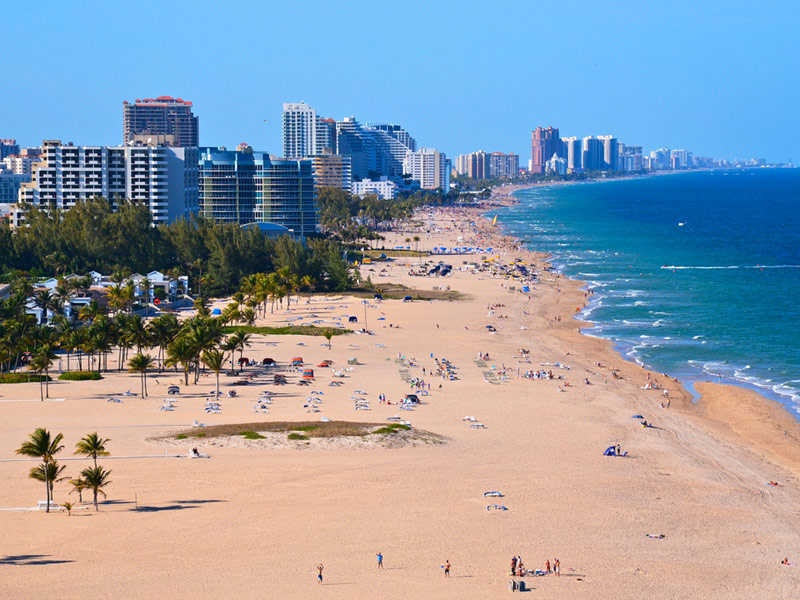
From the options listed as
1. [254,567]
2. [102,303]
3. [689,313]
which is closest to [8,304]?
[102,303]

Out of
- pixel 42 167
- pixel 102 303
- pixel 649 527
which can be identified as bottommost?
pixel 649 527

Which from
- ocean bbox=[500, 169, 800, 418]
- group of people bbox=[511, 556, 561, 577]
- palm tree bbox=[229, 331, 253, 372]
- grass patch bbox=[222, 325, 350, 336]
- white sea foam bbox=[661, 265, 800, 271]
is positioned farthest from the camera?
white sea foam bbox=[661, 265, 800, 271]

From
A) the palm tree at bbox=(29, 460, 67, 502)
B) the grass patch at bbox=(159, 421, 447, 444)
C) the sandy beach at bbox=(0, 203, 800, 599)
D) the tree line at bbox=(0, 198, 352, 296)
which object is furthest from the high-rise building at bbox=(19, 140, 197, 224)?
the palm tree at bbox=(29, 460, 67, 502)

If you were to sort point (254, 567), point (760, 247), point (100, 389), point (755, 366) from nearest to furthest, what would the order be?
point (254, 567), point (100, 389), point (755, 366), point (760, 247)

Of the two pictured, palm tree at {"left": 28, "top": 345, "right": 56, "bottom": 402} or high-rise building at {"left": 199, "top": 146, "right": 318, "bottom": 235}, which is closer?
A: palm tree at {"left": 28, "top": 345, "right": 56, "bottom": 402}

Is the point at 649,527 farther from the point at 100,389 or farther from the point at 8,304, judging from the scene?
the point at 8,304

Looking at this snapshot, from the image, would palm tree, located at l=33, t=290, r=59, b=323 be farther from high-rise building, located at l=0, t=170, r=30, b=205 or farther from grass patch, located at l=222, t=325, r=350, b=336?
high-rise building, located at l=0, t=170, r=30, b=205

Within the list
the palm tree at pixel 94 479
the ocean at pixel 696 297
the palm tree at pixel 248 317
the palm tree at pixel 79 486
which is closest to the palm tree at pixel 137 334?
the palm tree at pixel 248 317
